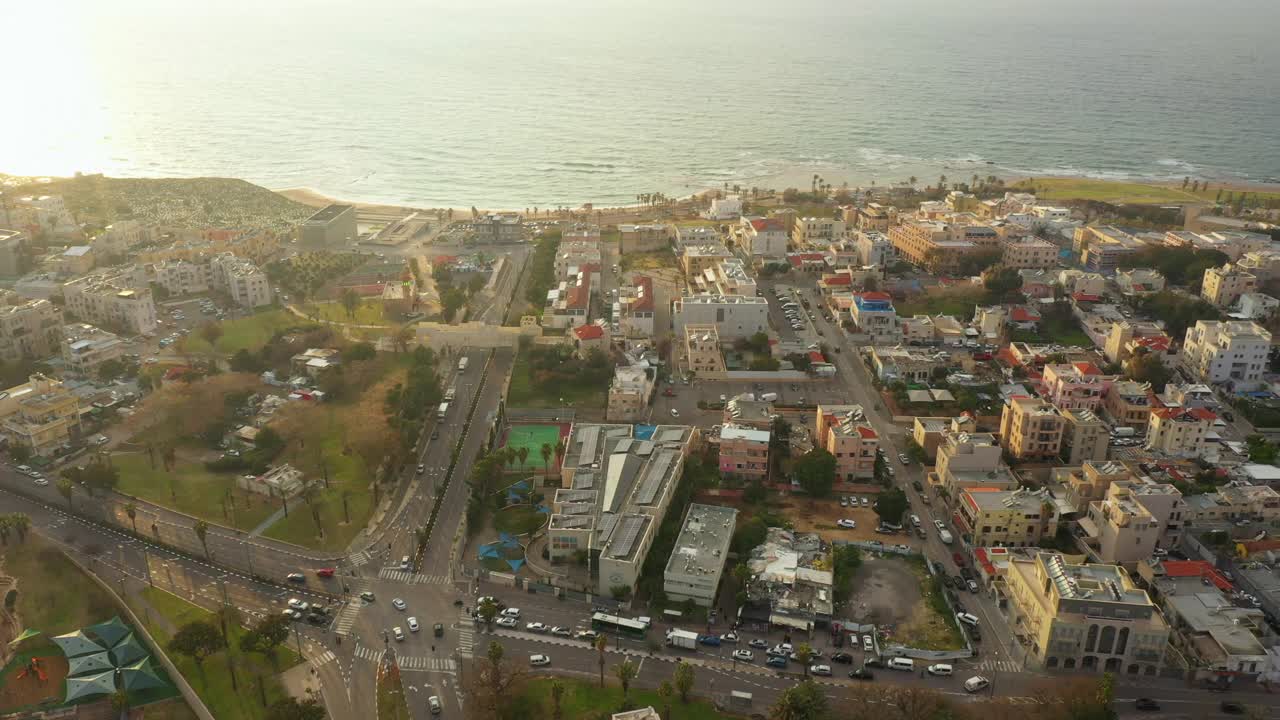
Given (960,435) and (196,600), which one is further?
(960,435)

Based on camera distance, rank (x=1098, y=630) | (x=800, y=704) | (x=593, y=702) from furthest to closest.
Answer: (x=1098, y=630) → (x=593, y=702) → (x=800, y=704)

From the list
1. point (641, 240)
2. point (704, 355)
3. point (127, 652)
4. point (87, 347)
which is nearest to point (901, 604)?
point (704, 355)

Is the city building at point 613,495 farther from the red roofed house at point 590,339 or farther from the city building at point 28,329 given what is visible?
the city building at point 28,329

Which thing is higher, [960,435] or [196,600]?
[960,435]

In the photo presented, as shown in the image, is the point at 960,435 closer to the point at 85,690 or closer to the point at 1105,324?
the point at 1105,324

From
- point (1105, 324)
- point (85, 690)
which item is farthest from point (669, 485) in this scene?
point (1105, 324)

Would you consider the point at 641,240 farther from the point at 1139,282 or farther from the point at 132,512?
the point at 132,512

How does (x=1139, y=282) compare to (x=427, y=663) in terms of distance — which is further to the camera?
(x=1139, y=282)

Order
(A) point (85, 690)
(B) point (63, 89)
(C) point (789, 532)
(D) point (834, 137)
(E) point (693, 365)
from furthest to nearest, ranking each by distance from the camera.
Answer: (B) point (63, 89)
(D) point (834, 137)
(E) point (693, 365)
(C) point (789, 532)
(A) point (85, 690)
